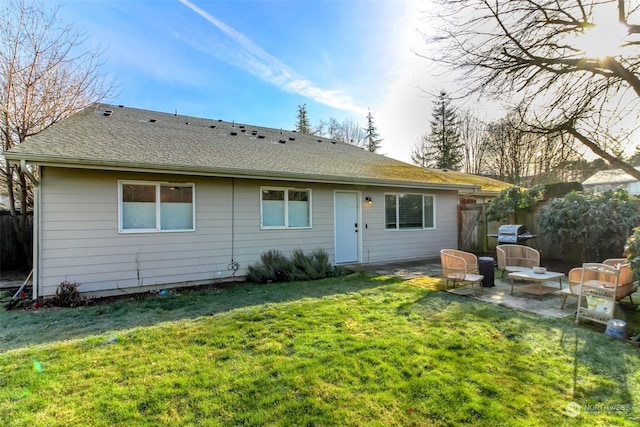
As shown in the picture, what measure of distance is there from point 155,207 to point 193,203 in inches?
28.4

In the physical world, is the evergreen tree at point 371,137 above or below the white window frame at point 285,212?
above

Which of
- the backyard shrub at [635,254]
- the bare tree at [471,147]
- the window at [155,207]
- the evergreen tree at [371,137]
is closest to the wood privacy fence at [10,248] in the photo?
the window at [155,207]

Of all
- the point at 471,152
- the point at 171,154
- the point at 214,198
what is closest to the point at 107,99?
the point at 171,154

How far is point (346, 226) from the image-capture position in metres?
8.87

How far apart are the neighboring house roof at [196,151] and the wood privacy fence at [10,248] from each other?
13.6ft

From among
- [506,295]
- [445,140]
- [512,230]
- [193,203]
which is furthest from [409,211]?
[445,140]

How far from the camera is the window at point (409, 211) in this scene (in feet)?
31.2

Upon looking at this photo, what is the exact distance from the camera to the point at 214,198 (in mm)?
6922

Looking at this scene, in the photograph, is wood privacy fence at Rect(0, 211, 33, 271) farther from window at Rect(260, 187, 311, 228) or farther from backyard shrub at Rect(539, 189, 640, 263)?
backyard shrub at Rect(539, 189, 640, 263)

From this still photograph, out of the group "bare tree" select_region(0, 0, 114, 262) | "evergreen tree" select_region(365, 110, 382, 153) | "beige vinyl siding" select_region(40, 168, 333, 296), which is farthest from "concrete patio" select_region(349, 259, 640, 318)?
"evergreen tree" select_region(365, 110, 382, 153)

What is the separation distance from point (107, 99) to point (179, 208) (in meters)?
7.09

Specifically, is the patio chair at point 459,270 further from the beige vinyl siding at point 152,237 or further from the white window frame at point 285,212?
the white window frame at point 285,212

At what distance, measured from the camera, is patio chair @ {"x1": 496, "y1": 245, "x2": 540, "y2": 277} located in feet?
21.7

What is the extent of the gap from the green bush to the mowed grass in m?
2.08
